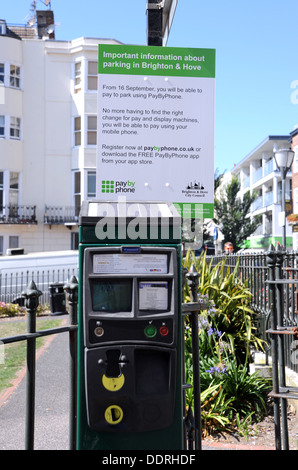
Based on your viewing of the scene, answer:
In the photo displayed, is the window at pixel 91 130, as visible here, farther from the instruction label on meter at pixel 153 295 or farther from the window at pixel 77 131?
the instruction label on meter at pixel 153 295

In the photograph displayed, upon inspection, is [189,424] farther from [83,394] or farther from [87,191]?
A: [87,191]

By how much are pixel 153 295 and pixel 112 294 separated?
0.22 meters

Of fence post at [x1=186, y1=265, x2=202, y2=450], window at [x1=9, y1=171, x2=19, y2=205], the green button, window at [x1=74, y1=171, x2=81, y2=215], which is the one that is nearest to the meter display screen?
the green button

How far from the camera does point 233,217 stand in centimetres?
4028

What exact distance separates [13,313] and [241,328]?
31.3 feet

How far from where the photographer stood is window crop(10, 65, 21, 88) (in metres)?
24.2

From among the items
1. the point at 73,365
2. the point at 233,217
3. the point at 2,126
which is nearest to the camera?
the point at 73,365

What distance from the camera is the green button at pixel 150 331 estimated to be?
262 centimetres

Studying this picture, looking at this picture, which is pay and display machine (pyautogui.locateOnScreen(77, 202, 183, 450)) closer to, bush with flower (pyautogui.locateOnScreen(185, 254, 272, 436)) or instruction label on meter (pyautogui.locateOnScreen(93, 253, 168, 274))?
instruction label on meter (pyautogui.locateOnScreen(93, 253, 168, 274))

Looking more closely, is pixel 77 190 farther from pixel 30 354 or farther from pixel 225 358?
pixel 30 354

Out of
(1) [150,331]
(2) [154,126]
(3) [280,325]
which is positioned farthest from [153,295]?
(3) [280,325]

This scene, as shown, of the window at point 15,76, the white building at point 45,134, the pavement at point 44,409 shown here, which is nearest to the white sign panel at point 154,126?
the pavement at point 44,409

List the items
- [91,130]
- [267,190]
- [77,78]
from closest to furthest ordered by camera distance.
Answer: [91,130] < [77,78] < [267,190]
